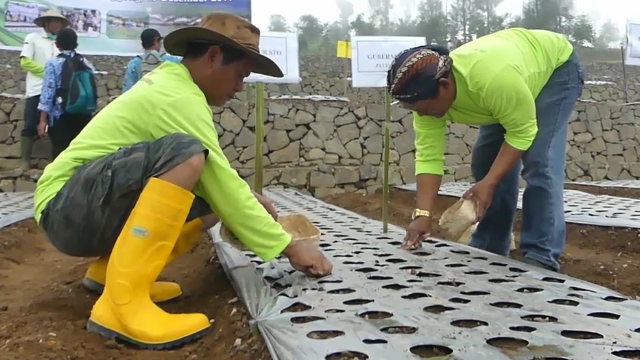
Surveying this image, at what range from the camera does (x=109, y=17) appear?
6719 mm

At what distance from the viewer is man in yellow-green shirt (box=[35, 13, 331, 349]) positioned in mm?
1562

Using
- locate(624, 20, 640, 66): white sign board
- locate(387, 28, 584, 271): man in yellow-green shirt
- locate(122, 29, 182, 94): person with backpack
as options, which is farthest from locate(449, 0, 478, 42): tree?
locate(387, 28, 584, 271): man in yellow-green shirt

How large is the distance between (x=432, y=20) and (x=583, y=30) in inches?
163

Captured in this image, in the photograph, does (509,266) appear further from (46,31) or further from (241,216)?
(46,31)

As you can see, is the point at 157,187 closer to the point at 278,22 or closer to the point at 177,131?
the point at 177,131

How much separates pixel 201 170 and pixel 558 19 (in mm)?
17267

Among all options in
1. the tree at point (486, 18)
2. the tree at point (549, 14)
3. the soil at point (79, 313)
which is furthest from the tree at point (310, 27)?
the soil at point (79, 313)

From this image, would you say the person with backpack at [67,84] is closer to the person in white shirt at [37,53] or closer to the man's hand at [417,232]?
the person in white shirt at [37,53]

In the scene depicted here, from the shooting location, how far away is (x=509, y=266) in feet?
6.95

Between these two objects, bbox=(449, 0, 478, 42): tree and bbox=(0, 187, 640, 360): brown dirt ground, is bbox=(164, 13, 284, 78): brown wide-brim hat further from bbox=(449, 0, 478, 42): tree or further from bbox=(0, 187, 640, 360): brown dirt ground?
bbox=(449, 0, 478, 42): tree

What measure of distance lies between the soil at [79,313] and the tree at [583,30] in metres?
16.6

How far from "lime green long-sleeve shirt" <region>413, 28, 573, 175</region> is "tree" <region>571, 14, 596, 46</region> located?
16.3 metres

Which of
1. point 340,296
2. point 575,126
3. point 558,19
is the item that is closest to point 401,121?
point 575,126

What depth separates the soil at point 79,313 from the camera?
1521mm
